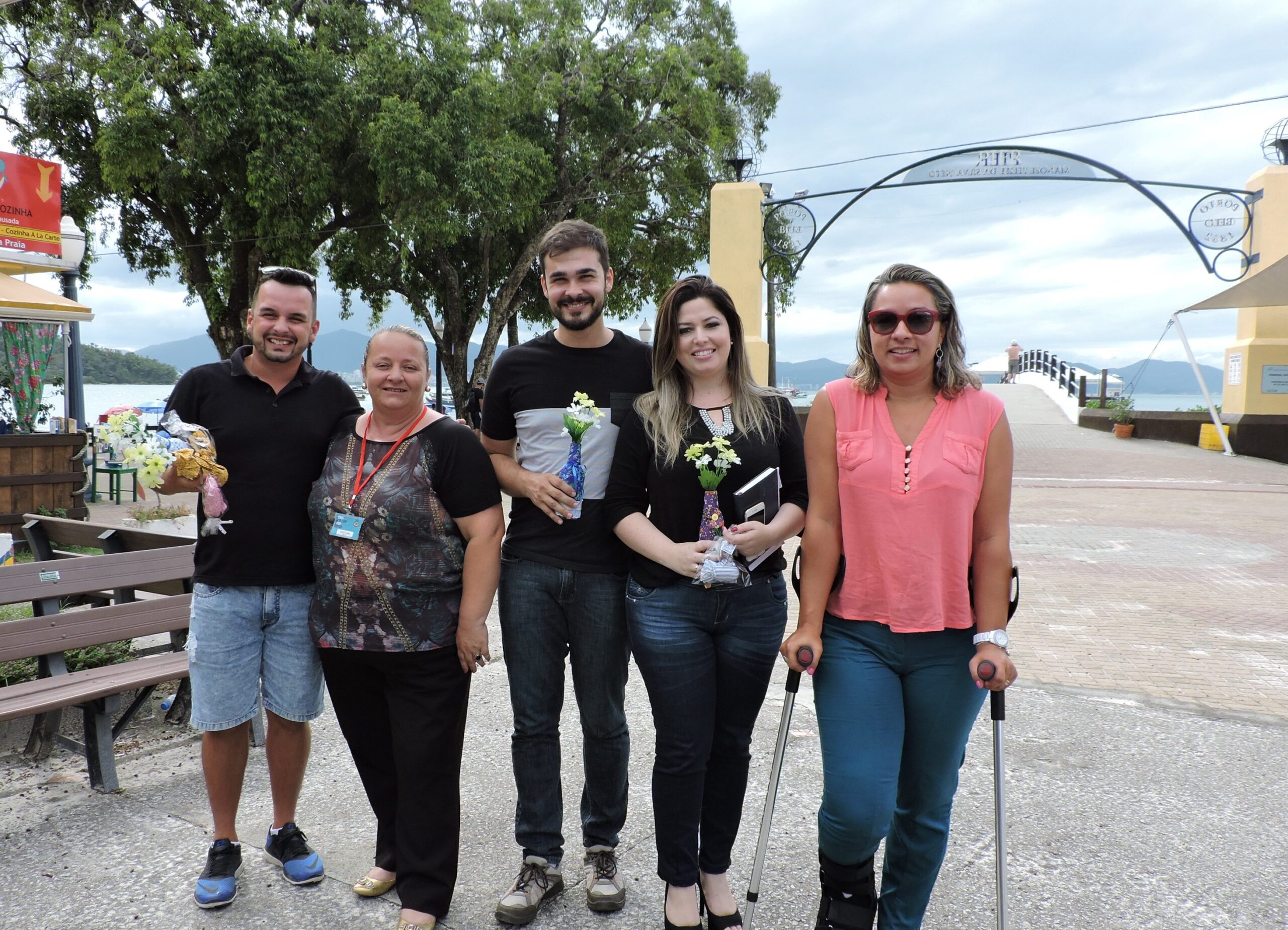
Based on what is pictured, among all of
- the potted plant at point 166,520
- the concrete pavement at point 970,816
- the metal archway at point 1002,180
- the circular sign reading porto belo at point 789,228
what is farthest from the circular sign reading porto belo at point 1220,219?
the potted plant at point 166,520

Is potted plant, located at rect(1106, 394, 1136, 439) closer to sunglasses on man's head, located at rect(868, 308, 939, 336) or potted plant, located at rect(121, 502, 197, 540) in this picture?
potted plant, located at rect(121, 502, 197, 540)

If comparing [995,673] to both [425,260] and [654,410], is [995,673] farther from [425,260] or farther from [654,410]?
[425,260]

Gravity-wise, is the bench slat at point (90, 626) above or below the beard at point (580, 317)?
below

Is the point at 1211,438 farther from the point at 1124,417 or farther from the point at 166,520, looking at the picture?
the point at 166,520

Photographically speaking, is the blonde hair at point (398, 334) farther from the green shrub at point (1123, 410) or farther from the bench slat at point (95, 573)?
the green shrub at point (1123, 410)

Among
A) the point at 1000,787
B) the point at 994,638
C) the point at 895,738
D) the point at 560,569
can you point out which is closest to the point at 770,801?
the point at 895,738

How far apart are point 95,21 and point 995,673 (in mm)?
19186

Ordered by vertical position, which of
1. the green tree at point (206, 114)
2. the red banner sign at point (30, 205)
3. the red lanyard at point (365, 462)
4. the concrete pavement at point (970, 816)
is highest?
the green tree at point (206, 114)

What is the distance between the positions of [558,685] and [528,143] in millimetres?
18774

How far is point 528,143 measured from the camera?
784 inches

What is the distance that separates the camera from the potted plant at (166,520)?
19.4 feet

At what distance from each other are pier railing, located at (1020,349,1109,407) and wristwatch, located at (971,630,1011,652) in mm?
26305

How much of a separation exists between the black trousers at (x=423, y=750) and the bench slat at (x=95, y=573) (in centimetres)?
182

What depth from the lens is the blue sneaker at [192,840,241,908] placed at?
2.88 metres
